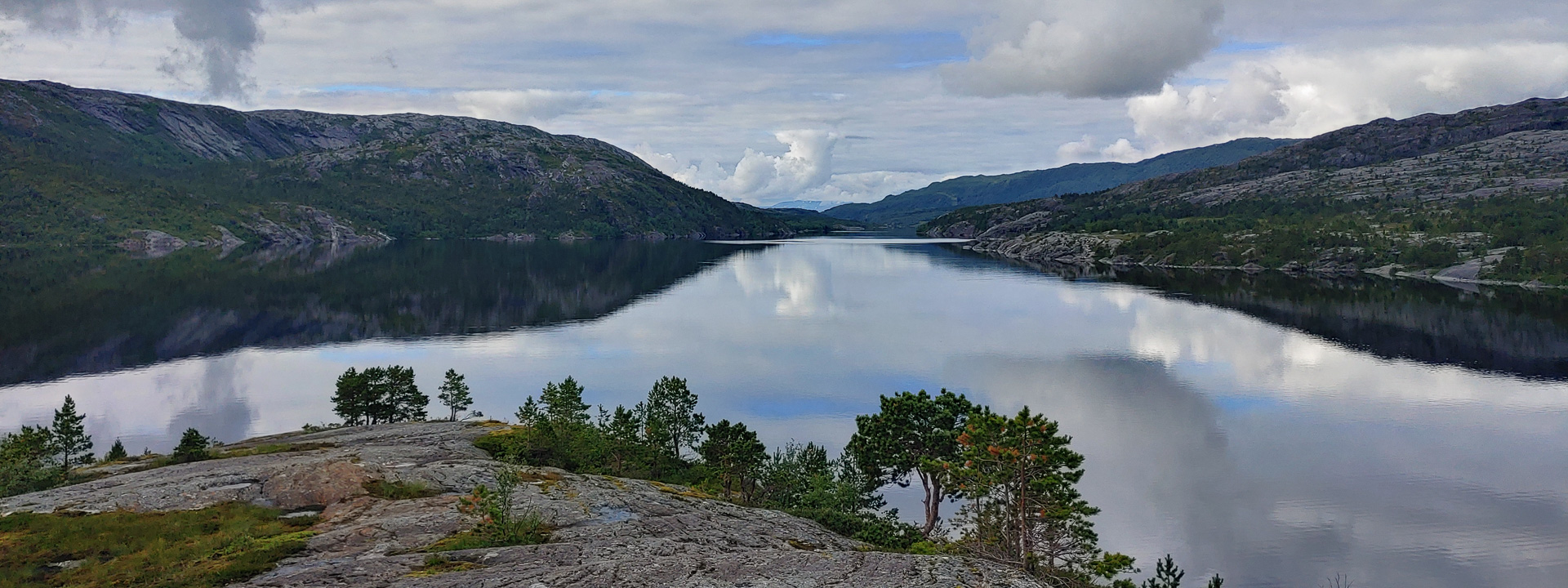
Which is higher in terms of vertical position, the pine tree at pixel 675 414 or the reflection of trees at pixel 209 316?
the reflection of trees at pixel 209 316

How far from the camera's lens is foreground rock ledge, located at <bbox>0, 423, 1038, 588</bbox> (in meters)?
29.4

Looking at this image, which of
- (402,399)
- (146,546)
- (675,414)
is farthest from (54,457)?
(675,414)

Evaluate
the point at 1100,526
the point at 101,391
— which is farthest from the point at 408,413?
the point at 1100,526

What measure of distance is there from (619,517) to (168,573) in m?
17.8

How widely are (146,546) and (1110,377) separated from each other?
101 m

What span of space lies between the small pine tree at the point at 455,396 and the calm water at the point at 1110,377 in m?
4.63

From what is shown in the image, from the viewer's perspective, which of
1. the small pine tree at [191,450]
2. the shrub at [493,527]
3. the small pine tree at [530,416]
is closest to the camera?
the shrub at [493,527]

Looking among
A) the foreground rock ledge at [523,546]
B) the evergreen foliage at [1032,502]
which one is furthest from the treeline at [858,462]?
the foreground rock ledge at [523,546]

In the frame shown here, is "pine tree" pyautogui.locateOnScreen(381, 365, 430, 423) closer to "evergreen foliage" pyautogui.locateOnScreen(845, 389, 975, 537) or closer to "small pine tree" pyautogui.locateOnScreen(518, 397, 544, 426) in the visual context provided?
"small pine tree" pyautogui.locateOnScreen(518, 397, 544, 426)

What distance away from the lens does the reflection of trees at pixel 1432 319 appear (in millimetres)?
115062

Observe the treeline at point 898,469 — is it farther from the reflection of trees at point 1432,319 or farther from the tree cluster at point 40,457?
the reflection of trees at point 1432,319

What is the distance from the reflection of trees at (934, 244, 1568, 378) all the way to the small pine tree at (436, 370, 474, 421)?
413 feet

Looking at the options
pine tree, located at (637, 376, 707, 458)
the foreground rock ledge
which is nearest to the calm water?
pine tree, located at (637, 376, 707, 458)

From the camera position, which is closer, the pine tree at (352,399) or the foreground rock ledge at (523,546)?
the foreground rock ledge at (523,546)
